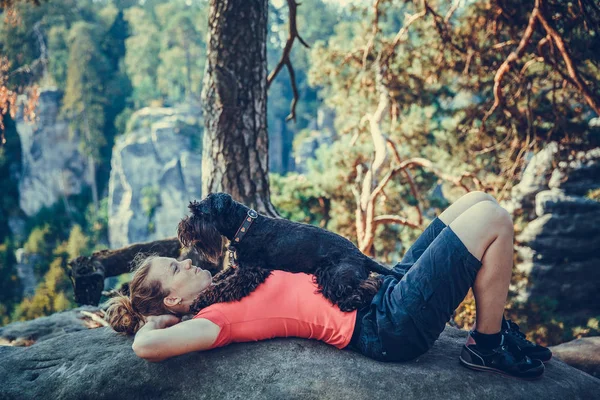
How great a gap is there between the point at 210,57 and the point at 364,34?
7222 mm

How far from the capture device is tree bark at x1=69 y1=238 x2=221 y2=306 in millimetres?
4738

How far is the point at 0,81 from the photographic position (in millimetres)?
5484

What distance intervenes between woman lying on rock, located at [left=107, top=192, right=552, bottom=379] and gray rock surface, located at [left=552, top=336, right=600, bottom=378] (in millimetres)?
1492

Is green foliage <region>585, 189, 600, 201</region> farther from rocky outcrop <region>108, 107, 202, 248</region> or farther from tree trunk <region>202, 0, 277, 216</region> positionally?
rocky outcrop <region>108, 107, 202, 248</region>

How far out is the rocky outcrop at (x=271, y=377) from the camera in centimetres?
237

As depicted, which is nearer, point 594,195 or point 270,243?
point 270,243

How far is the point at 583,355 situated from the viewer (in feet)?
12.8

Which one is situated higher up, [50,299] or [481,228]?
[481,228]

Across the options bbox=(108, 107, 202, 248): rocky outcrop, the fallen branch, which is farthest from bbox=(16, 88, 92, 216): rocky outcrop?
the fallen branch

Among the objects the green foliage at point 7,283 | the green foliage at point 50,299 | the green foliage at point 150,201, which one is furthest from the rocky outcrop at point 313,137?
the green foliage at point 7,283

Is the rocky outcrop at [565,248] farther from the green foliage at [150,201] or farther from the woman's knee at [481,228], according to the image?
the green foliage at [150,201]

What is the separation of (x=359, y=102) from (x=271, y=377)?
11.9 metres

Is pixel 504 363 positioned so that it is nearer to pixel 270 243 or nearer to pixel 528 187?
pixel 270 243

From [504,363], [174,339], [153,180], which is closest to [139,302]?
[174,339]
